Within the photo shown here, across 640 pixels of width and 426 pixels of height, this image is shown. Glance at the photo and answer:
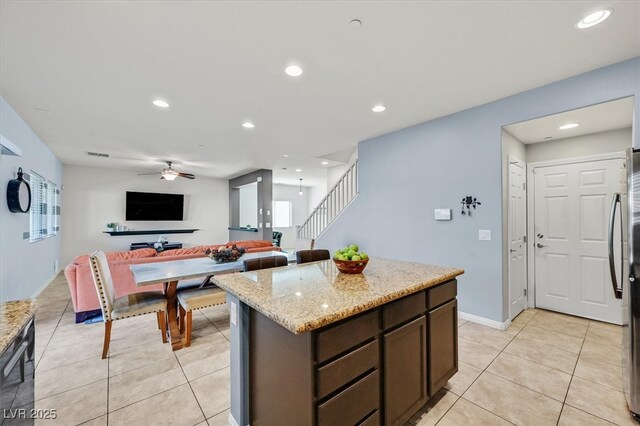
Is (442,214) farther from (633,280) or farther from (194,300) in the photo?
(194,300)

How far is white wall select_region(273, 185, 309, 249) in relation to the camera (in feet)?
36.3

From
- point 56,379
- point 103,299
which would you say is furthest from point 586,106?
point 56,379

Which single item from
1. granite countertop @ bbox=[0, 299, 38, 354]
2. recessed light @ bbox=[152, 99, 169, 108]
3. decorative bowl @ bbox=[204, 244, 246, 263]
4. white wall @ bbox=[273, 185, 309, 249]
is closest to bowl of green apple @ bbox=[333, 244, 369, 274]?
granite countertop @ bbox=[0, 299, 38, 354]

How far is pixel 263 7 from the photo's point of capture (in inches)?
69.8

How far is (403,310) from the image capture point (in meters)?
1.64

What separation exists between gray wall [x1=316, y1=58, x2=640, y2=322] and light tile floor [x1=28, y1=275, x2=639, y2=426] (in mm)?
654

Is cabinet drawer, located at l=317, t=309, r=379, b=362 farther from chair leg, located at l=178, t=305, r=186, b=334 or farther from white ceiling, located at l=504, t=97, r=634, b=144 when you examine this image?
white ceiling, located at l=504, t=97, r=634, b=144

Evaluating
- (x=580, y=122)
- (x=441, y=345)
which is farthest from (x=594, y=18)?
(x=441, y=345)

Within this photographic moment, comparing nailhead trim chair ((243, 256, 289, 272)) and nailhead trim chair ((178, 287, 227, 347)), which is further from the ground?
nailhead trim chair ((243, 256, 289, 272))

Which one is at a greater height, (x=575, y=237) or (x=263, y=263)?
(x=575, y=237)

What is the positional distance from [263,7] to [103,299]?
2.81 meters

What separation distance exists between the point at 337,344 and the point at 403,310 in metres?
0.57

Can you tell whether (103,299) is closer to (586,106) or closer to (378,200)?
(378,200)

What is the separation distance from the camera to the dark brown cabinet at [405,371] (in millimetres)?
1514
